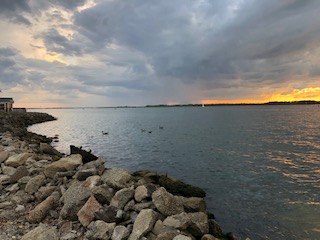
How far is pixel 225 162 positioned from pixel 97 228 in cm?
1956

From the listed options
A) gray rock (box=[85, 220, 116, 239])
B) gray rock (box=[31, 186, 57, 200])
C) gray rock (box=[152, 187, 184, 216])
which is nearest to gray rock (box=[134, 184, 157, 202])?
gray rock (box=[152, 187, 184, 216])

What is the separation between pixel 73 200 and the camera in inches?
370

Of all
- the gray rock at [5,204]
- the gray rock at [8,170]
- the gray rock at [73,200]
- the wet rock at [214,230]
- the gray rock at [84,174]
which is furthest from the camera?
the gray rock at [8,170]

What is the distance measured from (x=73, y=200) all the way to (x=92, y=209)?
93 cm

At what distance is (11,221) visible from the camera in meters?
8.87

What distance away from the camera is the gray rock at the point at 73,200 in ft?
29.8

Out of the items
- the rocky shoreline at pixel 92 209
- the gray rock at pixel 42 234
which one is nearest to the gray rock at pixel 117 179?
the rocky shoreline at pixel 92 209

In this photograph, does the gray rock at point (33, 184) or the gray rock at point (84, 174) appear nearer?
the gray rock at point (33, 184)

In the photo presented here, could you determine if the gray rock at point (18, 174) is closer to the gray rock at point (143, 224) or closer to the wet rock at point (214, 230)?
the gray rock at point (143, 224)

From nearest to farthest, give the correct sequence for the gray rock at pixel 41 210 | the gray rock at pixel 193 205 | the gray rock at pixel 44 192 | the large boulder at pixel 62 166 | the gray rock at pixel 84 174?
the gray rock at pixel 41 210, the gray rock at pixel 44 192, the gray rock at pixel 193 205, the gray rock at pixel 84 174, the large boulder at pixel 62 166

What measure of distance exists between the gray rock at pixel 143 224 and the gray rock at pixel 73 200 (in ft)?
8.08

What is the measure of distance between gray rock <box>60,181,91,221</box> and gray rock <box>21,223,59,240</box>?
1045 mm

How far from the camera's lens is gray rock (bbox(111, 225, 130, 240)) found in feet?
25.6

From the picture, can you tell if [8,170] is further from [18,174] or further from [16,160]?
Answer: [16,160]
